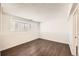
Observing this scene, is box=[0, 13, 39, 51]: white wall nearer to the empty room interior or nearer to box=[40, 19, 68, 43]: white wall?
the empty room interior

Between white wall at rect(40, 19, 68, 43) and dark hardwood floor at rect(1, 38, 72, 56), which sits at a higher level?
white wall at rect(40, 19, 68, 43)

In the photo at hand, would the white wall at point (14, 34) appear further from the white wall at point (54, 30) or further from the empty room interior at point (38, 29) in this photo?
the white wall at point (54, 30)

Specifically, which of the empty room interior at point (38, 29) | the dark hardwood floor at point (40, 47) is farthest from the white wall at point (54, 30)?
the dark hardwood floor at point (40, 47)

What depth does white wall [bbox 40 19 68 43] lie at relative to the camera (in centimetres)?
219

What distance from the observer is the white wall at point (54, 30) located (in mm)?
2191

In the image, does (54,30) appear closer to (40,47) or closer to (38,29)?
(38,29)

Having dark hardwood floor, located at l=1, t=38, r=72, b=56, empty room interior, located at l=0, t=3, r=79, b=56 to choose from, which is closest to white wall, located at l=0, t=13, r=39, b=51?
empty room interior, located at l=0, t=3, r=79, b=56

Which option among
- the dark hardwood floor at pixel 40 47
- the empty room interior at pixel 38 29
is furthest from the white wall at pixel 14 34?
the dark hardwood floor at pixel 40 47

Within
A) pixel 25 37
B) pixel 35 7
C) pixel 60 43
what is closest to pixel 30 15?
pixel 35 7

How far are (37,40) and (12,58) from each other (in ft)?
3.69

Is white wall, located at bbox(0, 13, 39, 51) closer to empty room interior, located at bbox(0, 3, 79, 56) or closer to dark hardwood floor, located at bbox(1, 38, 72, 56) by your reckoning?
empty room interior, located at bbox(0, 3, 79, 56)

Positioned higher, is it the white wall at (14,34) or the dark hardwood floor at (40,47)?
the white wall at (14,34)

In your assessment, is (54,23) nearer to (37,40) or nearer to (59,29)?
(59,29)

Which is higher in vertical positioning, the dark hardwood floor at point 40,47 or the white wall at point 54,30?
the white wall at point 54,30
